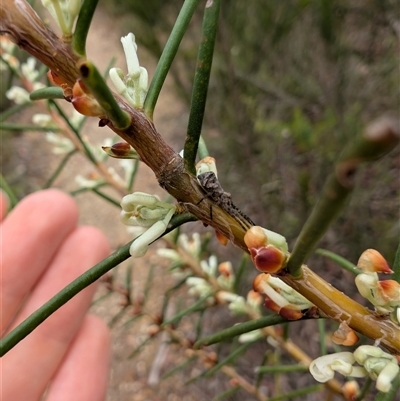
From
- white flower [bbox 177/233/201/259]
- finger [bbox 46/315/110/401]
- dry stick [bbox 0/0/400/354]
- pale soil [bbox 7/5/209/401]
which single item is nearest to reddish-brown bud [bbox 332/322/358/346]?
dry stick [bbox 0/0/400/354]

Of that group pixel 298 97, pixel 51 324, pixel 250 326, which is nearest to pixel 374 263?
pixel 250 326

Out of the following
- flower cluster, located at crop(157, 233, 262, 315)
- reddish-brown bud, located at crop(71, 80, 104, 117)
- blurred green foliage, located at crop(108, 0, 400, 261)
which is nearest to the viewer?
reddish-brown bud, located at crop(71, 80, 104, 117)

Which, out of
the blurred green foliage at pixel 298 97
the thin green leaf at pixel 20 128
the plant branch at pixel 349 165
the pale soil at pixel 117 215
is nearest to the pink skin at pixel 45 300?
the thin green leaf at pixel 20 128

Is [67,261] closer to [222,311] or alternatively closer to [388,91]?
[222,311]

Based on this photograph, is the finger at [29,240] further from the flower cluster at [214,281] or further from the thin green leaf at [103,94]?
the thin green leaf at [103,94]

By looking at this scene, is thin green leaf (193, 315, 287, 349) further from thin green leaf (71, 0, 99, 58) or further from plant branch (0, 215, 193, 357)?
thin green leaf (71, 0, 99, 58)

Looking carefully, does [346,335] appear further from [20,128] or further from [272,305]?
[20,128]
